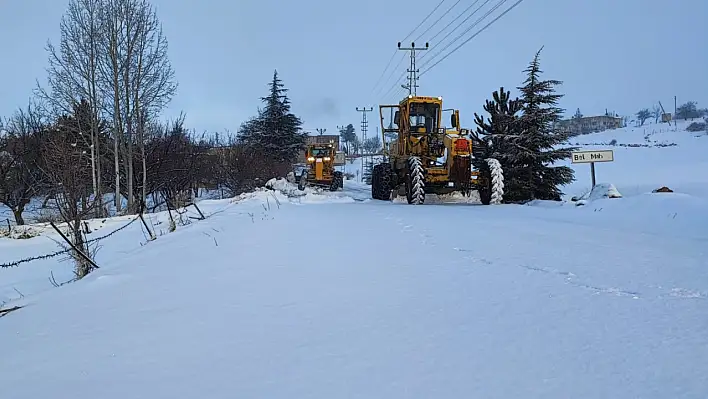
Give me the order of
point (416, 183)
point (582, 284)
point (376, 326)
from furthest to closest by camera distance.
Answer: point (416, 183), point (582, 284), point (376, 326)

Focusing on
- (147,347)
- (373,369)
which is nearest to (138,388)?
(147,347)

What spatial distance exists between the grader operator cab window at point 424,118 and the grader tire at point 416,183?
2.35 m

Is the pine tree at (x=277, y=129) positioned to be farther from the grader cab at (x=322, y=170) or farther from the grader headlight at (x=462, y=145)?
the grader headlight at (x=462, y=145)

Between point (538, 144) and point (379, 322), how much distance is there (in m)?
13.0

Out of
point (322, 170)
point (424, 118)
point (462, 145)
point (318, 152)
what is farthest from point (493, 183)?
point (318, 152)

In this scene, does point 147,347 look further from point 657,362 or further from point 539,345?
point 657,362

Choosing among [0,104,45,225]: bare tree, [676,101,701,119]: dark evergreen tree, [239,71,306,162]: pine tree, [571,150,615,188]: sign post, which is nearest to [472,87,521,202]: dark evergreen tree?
[571,150,615,188]: sign post

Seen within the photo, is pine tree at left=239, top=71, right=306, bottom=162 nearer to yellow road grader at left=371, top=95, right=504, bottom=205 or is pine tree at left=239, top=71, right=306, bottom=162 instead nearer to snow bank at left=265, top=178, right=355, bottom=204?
snow bank at left=265, top=178, right=355, bottom=204

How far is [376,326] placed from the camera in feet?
10.5

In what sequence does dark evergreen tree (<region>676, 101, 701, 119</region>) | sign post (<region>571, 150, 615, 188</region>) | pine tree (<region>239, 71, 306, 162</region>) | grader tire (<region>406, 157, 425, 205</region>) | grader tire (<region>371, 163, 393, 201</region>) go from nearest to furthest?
sign post (<region>571, 150, 615, 188</region>) < grader tire (<region>406, 157, 425, 205</region>) < grader tire (<region>371, 163, 393, 201</region>) < pine tree (<region>239, 71, 306, 162</region>) < dark evergreen tree (<region>676, 101, 701, 119</region>)

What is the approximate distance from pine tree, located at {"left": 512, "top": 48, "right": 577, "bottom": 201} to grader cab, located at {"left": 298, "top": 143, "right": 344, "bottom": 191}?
518 inches

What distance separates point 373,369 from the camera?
2566 millimetres

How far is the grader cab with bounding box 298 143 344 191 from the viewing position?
28.1 meters

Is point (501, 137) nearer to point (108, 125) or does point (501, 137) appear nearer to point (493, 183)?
point (493, 183)
